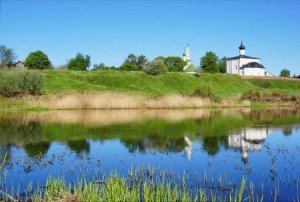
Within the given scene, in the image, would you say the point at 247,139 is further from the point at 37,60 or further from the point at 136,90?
the point at 37,60

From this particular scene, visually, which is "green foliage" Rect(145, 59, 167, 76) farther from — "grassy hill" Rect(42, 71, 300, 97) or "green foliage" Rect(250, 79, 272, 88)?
"green foliage" Rect(250, 79, 272, 88)

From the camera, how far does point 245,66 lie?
437 feet

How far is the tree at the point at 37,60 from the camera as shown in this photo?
10862 centimetres

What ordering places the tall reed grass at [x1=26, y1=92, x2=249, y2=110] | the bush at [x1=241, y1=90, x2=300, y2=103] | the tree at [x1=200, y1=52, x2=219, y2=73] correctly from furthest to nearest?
the tree at [x1=200, y1=52, x2=219, y2=73]
the bush at [x1=241, y1=90, x2=300, y2=103]
the tall reed grass at [x1=26, y1=92, x2=249, y2=110]

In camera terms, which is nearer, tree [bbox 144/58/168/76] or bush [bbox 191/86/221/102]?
bush [bbox 191/86/221/102]

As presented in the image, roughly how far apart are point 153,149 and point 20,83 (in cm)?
3493

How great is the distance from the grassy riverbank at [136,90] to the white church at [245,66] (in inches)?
1105

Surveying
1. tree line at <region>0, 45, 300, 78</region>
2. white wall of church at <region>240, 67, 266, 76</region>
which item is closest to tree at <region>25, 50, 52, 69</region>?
tree line at <region>0, 45, 300, 78</region>

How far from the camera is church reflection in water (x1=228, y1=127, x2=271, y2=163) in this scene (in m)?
23.1

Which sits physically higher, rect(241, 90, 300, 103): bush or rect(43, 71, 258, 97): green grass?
rect(43, 71, 258, 97): green grass

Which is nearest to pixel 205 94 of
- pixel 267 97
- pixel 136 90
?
pixel 267 97

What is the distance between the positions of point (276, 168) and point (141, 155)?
21.7 ft

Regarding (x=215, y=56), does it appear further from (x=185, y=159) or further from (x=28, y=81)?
(x=185, y=159)

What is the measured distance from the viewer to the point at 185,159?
19.9 m
